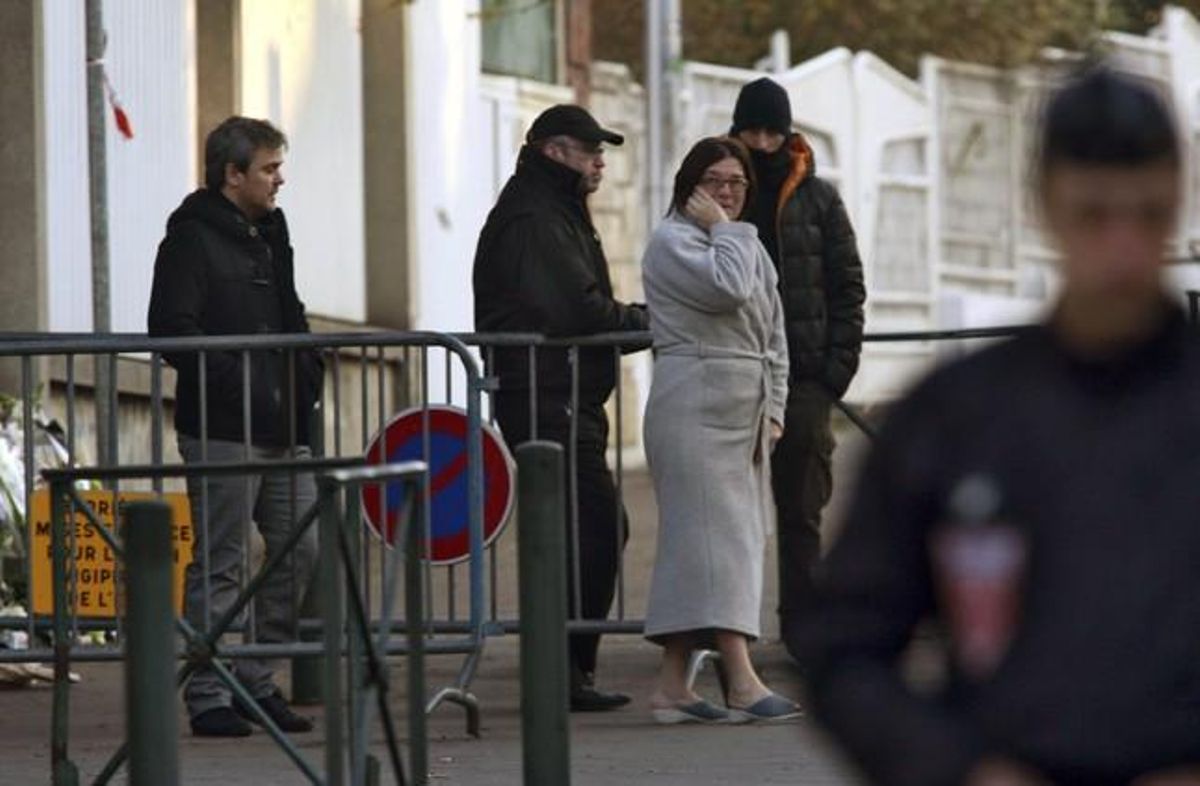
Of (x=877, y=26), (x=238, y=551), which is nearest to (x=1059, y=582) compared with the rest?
(x=238, y=551)

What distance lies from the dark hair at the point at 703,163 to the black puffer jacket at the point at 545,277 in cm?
57

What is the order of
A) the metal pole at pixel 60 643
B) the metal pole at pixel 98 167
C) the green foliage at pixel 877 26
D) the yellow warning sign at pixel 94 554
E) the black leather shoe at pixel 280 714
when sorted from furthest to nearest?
the green foliage at pixel 877 26, the metal pole at pixel 98 167, the black leather shoe at pixel 280 714, the yellow warning sign at pixel 94 554, the metal pole at pixel 60 643

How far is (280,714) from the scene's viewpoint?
10.2 meters

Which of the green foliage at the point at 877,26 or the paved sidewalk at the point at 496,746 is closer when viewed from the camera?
the paved sidewalk at the point at 496,746

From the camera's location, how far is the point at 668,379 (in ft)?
33.2

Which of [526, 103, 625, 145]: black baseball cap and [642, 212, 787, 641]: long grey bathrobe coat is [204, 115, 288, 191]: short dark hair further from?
[642, 212, 787, 641]: long grey bathrobe coat

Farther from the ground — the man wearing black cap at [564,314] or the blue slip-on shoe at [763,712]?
the man wearing black cap at [564,314]

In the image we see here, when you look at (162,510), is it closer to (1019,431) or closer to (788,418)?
(1019,431)

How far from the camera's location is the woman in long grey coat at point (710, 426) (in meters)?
10.1

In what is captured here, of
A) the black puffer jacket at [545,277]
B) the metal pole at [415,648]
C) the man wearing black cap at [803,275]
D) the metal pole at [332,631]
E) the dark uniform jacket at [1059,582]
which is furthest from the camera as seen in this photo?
the man wearing black cap at [803,275]

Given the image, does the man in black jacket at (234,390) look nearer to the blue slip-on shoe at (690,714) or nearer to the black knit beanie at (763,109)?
the blue slip-on shoe at (690,714)

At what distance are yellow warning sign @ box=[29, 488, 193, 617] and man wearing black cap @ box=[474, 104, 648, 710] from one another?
1193 mm

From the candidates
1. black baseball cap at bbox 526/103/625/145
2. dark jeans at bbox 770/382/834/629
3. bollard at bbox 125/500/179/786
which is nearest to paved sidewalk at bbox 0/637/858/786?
dark jeans at bbox 770/382/834/629

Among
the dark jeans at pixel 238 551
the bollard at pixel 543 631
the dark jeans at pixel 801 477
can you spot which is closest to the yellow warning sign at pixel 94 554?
the dark jeans at pixel 238 551
